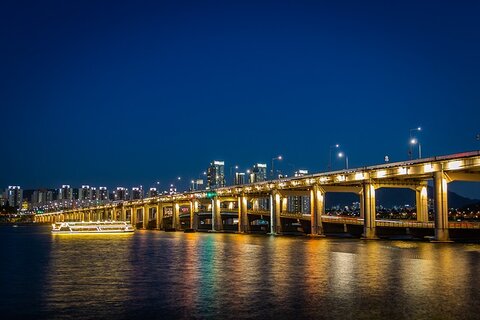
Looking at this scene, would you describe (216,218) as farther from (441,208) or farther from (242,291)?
(242,291)

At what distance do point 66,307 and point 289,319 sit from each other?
8.87 metres

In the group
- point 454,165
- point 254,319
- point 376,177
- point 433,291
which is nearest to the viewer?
point 254,319

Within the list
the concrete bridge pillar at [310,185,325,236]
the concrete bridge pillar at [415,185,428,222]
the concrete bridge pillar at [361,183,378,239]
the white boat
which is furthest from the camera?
the white boat

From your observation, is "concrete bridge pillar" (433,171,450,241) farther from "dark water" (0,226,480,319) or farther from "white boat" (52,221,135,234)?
"white boat" (52,221,135,234)

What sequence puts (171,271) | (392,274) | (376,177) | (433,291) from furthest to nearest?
(376,177) < (171,271) < (392,274) < (433,291)

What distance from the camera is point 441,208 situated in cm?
7919

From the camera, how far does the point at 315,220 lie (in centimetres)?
10981

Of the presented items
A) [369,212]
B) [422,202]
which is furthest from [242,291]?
[422,202]

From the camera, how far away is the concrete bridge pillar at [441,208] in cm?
7912

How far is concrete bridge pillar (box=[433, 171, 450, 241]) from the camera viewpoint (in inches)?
3115

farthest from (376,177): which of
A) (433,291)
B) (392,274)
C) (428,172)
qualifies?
(433,291)

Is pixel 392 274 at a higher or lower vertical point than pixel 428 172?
lower

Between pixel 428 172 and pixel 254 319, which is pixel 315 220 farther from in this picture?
pixel 254 319

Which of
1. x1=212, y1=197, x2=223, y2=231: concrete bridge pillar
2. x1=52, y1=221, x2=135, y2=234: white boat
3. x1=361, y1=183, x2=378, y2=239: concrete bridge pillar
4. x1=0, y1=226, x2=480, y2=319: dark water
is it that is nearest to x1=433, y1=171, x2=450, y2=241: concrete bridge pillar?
x1=361, y1=183, x2=378, y2=239: concrete bridge pillar
